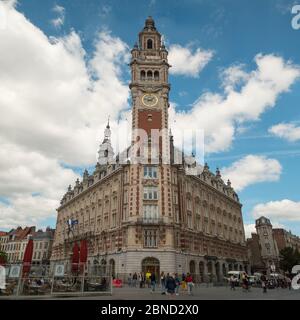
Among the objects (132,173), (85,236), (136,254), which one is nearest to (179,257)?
(136,254)

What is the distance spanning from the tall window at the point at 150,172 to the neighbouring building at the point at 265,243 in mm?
65178

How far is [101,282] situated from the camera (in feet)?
72.1

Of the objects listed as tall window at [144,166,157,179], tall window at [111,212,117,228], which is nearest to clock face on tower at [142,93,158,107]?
tall window at [144,166,157,179]

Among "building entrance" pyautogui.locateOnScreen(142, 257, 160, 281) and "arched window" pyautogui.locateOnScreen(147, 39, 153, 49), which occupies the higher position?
"arched window" pyautogui.locateOnScreen(147, 39, 153, 49)

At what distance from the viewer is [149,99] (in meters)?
54.4

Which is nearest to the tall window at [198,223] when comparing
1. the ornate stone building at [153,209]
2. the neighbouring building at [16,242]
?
the ornate stone building at [153,209]

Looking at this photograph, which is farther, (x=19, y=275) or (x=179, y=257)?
(x=179, y=257)

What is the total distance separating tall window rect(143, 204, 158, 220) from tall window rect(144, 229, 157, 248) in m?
2.03

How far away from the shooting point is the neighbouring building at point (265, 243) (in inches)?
3927

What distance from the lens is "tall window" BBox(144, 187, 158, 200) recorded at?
150 feet

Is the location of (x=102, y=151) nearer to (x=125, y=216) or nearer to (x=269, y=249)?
(x=125, y=216)

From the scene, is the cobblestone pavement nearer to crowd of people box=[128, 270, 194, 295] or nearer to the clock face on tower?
crowd of people box=[128, 270, 194, 295]

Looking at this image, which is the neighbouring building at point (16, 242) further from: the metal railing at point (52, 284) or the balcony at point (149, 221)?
the metal railing at point (52, 284)
